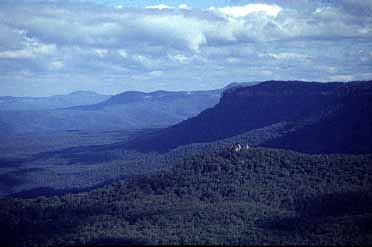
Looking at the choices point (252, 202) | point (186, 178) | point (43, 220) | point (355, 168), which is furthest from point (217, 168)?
point (43, 220)

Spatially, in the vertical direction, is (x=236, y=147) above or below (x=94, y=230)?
above

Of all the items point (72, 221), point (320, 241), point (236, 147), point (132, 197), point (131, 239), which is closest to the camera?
point (320, 241)

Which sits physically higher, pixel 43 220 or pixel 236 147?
pixel 236 147

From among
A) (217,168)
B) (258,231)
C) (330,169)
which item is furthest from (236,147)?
(258,231)

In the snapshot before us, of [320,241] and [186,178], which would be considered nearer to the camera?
[320,241]

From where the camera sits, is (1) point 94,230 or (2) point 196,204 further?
(2) point 196,204

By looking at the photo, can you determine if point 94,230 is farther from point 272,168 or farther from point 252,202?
point 272,168

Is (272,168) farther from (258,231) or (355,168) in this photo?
(258,231)

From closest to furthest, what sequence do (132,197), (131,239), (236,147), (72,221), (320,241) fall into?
1. (320,241)
2. (131,239)
3. (72,221)
4. (132,197)
5. (236,147)

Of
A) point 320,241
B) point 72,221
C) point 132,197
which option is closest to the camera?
point 320,241
